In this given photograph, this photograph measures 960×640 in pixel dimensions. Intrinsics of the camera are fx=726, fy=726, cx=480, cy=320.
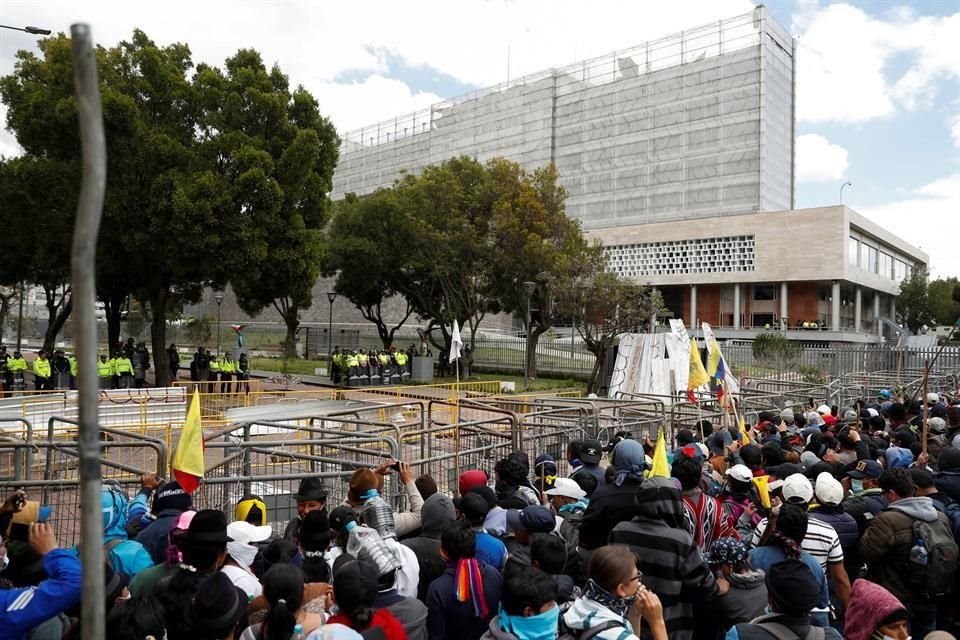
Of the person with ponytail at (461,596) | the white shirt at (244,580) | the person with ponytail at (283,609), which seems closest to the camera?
the person with ponytail at (283,609)

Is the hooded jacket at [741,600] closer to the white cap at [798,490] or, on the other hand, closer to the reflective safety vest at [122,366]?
the white cap at [798,490]

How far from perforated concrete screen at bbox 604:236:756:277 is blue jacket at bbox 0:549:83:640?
55.1 meters

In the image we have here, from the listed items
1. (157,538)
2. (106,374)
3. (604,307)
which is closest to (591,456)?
(157,538)

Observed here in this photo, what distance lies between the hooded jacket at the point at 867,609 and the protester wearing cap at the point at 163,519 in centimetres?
373

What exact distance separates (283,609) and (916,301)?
238ft

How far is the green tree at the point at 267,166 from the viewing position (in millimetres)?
24094

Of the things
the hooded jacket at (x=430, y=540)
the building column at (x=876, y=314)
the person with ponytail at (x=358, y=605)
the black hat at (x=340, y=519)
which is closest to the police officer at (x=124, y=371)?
the hooded jacket at (x=430, y=540)

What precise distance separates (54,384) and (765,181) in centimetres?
5698

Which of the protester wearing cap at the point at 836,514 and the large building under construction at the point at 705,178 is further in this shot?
the large building under construction at the point at 705,178

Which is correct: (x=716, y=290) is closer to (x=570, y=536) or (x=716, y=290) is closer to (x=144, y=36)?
(x=144, y=36)

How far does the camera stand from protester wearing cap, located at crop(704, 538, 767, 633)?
3879mm

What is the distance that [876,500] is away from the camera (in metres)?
5.29

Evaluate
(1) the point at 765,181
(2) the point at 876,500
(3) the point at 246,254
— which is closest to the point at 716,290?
(1) the point at 765,181

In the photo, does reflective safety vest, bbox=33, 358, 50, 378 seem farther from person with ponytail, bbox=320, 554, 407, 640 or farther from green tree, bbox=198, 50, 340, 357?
person with ponytail, bbox=320, 554, 407, 640
